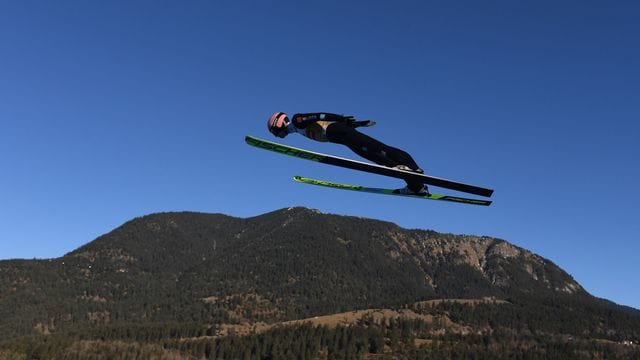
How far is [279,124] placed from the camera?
2058 centimetres

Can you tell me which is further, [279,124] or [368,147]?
[279,124]

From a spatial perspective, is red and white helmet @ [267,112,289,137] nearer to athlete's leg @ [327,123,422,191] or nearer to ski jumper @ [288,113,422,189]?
ski jumper @ [288,113,422,189]

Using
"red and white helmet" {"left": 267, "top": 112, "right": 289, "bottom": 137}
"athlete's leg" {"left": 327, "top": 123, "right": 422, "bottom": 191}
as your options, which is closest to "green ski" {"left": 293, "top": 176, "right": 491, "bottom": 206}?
"athlete's leg" {"left": 327, "top": 123, "right": 422, "bottom": 191}

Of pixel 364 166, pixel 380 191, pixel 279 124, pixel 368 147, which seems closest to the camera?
pixel 364 166

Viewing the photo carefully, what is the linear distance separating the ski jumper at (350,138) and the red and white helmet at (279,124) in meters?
0.90

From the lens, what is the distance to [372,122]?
62.3ft

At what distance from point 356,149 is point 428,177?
2.67 m

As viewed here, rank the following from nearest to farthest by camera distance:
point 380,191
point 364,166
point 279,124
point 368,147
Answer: point 364,166 < point 368,147 < point 279,124 < point 380,191

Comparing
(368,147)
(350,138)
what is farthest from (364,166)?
(350,138)

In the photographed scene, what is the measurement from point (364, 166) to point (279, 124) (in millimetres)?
3621

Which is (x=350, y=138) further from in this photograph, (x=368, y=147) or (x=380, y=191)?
(x=380, y=191)

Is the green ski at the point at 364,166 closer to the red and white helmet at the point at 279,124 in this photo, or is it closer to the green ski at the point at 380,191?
the red and white helmet at the point at 279,124

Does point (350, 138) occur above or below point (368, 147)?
above

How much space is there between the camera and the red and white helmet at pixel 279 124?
20594mm
